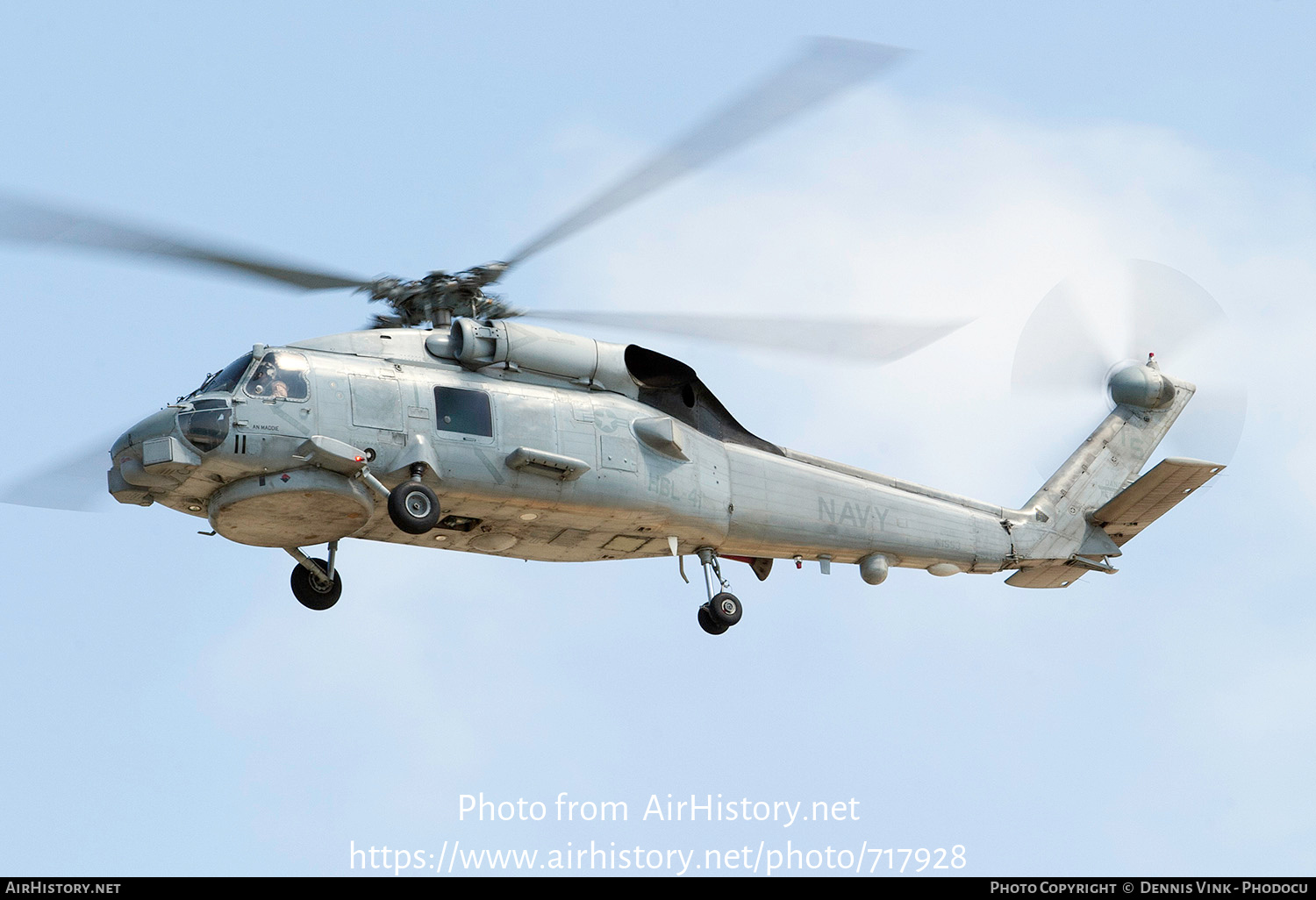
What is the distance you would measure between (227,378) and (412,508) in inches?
98.4

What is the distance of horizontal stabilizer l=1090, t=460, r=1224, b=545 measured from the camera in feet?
75.0

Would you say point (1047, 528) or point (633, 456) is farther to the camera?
point (1047, 528)

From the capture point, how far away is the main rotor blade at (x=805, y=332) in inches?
760

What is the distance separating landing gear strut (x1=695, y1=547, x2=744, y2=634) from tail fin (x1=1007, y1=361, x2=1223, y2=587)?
500cm

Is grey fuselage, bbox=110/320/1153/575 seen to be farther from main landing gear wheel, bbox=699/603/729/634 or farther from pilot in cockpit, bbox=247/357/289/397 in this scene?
main landing gear wheel, bbox=699/603/729/634

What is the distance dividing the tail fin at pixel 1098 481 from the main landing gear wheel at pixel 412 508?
968cm

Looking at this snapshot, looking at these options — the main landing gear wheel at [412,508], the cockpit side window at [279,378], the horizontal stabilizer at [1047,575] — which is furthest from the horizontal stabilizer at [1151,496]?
the cockpit side window at [279,378]

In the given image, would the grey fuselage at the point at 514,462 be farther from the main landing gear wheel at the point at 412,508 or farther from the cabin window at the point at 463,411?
the main landing gear wheel at the point at 412,508

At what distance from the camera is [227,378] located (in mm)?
18016

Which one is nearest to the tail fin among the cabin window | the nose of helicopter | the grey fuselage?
the grey fuselage

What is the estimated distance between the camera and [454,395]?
18.8 meters
